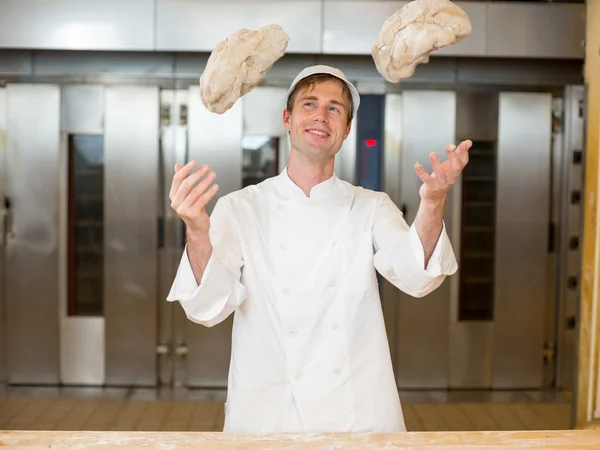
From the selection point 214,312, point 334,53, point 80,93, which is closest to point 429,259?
point 214,312

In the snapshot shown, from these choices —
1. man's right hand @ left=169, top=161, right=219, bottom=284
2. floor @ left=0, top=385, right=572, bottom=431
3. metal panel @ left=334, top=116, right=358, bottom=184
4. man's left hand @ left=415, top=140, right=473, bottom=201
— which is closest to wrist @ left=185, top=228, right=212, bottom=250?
man's right hand @ left=169, top=161, right=219, bottom=284

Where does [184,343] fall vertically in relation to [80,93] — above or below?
below

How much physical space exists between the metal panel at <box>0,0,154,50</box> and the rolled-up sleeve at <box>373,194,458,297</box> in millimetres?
2247

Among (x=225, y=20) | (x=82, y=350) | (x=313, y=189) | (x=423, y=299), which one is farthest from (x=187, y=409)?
(x=313, y=189)

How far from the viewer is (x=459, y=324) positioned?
159 inches

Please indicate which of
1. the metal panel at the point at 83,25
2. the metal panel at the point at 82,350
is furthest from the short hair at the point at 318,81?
the metal panel at the point at 82,350

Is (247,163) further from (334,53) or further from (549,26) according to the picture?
(549,26)

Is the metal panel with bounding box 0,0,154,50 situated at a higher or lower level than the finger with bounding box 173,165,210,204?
higher

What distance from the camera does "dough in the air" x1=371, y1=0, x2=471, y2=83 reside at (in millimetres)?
1714

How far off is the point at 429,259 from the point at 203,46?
238 centimetres

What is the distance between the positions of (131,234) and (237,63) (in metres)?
2.40

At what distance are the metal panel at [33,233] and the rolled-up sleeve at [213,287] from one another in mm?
2542

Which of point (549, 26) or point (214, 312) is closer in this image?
point (214, 312)

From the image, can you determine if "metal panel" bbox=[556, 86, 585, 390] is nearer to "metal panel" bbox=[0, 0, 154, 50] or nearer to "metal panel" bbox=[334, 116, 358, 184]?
"metal panel" bbox=[334, 116, 358, 184]
